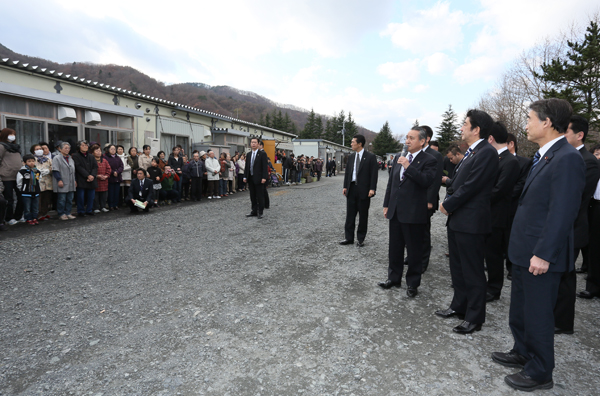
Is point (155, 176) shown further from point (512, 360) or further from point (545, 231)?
point (545, 231)

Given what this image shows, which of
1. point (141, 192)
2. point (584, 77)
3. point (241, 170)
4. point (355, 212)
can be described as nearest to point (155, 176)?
point (141, 192)

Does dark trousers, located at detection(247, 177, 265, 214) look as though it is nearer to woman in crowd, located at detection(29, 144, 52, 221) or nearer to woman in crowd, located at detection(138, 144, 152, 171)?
woman in crowd, located at detection(138, 144, 152, 171)

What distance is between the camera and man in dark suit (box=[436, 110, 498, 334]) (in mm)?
3006

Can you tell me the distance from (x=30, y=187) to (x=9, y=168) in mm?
526

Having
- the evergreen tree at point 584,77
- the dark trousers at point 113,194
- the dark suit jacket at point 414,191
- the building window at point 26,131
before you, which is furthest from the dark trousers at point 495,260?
the evergreen tree at point 584,77

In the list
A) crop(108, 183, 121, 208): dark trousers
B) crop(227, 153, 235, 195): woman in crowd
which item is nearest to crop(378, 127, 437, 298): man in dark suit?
crop(108, 183, 121, 208): dark trousers

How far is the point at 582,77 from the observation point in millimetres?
18406

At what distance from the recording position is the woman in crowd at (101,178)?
886cm

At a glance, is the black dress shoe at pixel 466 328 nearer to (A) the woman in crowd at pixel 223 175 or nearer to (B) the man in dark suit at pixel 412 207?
(B) the man in dark suit at pixel 412 207

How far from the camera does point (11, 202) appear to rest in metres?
7.18

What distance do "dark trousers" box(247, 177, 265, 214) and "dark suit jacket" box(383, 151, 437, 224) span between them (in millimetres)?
5016

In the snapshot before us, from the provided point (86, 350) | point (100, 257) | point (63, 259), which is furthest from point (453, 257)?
point (63, 259)

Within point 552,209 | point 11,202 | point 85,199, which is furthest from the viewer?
point 85,199

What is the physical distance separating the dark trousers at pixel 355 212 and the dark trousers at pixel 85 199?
6.82 m
